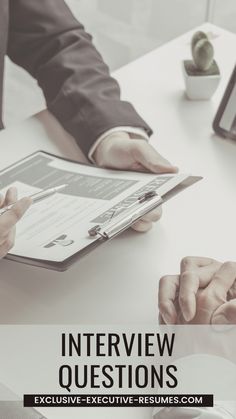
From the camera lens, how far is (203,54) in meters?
1.50

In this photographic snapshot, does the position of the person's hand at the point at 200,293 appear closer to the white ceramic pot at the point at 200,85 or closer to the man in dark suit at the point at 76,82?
the man in dark suit at the point at 76,82

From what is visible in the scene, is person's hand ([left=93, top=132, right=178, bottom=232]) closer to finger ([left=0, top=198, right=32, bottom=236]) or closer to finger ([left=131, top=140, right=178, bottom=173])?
finger ([left=131, top=140, right=178, bottom=173])

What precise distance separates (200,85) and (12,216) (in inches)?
23.6

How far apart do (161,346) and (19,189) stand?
39cm

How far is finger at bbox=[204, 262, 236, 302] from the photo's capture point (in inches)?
40.8

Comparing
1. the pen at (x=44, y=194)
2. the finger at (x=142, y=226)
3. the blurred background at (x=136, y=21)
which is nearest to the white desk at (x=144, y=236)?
the finger at (x=142, y=226)

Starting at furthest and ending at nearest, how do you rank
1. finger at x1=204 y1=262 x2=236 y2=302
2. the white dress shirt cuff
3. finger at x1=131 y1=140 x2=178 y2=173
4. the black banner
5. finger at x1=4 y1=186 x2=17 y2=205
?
the white dress shirt cuff, finger at x1=131 y1=140 x2=178 y2=173, finger at x1=4 y1=186 x2=17 y2=205, finger at x1=204 y1=262 x2=236 y2=302, the black banner

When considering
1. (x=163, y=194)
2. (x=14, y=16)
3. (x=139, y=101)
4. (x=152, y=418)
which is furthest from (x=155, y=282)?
(x=14, y=16)

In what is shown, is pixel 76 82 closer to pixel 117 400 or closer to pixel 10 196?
pixel 10 196

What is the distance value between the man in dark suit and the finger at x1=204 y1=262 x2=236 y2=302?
0.23 metres

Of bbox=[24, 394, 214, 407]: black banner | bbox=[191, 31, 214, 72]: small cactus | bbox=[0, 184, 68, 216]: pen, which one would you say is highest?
bbox=[191, 31, 214, 72]: small cactus

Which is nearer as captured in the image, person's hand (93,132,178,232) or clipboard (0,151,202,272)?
clipboard (0,151,202,272)

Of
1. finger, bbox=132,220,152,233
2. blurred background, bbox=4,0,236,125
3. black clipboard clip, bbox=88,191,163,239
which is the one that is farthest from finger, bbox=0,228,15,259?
blurred background, bbox=4,0,236,125

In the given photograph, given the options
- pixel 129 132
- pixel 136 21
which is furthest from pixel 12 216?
pixel 136 21
